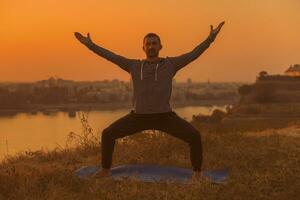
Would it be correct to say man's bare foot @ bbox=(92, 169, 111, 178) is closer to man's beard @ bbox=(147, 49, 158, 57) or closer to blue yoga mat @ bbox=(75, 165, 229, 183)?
blue yoga mat @ bbox=(75, 165, 229, 183)

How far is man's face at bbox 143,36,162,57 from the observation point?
676 cm

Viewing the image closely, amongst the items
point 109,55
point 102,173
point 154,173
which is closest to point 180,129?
point 154,173

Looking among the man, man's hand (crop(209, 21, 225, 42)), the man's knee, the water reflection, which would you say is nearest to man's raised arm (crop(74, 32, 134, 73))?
the man

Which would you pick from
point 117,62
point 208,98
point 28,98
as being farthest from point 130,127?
point 208,98

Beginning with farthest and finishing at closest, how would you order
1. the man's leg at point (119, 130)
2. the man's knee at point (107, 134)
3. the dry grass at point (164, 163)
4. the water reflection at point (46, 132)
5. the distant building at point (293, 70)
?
the distant building at point (293, 70)
the water reflection at point (46, 132)
the man's knee at point (107, 134)
the man's leg at point (119, 130)
the dry grass at point (164, 163)

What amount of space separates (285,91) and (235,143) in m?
49.9

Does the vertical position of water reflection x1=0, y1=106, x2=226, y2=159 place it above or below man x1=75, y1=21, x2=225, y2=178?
below

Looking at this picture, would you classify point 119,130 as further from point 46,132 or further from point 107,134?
point 46,132

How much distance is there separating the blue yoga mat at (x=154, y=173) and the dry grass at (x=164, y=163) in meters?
0.20

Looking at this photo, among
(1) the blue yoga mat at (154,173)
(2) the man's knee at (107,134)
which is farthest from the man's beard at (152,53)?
(1) the blue yoga mat at (154,173)

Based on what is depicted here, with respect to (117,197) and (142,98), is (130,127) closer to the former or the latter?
(142,98)

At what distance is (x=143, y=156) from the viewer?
8.39 meters

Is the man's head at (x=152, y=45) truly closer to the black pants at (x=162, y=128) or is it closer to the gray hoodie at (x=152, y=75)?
the gray hoodie at (x=152, y=75)

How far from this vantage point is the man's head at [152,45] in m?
6.77
